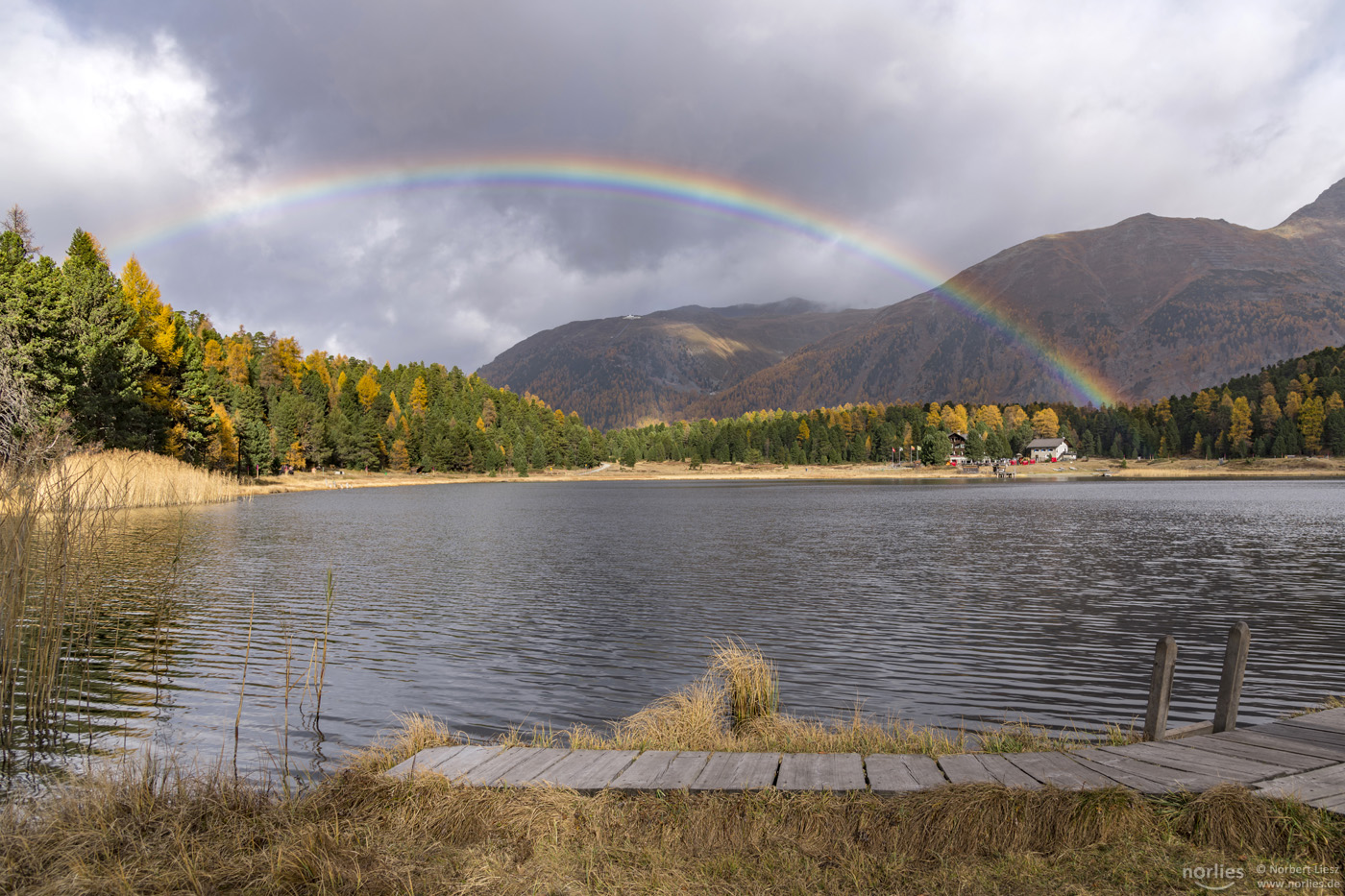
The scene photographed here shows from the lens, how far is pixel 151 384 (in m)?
71.4

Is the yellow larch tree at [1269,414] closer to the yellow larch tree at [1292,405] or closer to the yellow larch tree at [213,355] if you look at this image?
the yellow larch tree at [1292,405]

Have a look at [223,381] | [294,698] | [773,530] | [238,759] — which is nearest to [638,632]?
[294,698]

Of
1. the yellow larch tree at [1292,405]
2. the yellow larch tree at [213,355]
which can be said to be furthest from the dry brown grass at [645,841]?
the yellow larch tree at [1292,405]

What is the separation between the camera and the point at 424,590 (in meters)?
Answer: 28.2

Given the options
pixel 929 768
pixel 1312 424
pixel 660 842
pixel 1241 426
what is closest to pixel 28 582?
pixel 660 842

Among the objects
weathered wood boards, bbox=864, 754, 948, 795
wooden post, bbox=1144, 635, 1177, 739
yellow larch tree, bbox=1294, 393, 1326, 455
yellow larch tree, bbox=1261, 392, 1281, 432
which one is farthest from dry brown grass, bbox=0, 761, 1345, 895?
yellow larch tree, bbox=1261, 392, 1281, 432

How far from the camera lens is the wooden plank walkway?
23.7 feet

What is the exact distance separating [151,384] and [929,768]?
269 ft

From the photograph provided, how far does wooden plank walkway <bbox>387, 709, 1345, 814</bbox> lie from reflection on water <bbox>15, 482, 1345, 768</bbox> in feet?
13.5

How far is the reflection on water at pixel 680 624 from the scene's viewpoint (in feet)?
45.9

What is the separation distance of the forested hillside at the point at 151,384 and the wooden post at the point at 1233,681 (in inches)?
712

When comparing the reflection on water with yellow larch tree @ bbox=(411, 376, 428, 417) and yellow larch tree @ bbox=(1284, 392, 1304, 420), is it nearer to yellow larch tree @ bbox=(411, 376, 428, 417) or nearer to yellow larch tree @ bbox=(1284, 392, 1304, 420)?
yellow larch tree @ bbox=(411, 376, 428, 417)

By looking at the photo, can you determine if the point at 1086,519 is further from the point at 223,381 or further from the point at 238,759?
the point at 223,381

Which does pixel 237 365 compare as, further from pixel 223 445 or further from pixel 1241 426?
pixel 1241 426
